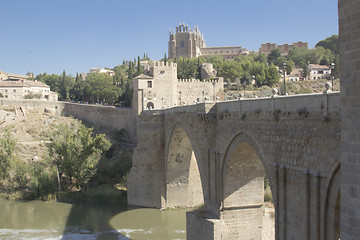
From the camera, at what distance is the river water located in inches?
848

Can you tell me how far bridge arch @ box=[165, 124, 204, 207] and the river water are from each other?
0.92 metres

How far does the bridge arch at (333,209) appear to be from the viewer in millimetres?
8273

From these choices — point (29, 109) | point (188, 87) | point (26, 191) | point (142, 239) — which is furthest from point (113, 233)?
point (29, 109)

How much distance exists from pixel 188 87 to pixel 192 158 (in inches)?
598

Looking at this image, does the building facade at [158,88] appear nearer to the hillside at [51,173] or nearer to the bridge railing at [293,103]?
the hillside at [51,173]

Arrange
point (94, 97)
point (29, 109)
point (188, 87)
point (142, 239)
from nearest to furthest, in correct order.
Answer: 1. point (142, 239)
2. point (188, 87)
3. point (29, 109)
4. point (94, 97)

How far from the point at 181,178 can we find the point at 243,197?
11.3 meters

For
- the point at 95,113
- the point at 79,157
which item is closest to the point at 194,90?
the point at 95,113

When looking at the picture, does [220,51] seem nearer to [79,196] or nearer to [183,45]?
[183,45]

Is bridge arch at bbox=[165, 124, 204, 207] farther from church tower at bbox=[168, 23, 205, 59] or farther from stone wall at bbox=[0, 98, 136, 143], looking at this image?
church tower at bbox=[168, 23, 205, 59]

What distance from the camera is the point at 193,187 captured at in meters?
26.6

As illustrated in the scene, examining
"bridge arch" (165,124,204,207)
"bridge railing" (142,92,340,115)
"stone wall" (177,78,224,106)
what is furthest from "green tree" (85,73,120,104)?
"bridge railing" (142,92,340,115)

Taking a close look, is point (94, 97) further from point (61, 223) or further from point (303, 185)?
point (303, 185)

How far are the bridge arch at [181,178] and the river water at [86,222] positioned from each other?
925 mm
